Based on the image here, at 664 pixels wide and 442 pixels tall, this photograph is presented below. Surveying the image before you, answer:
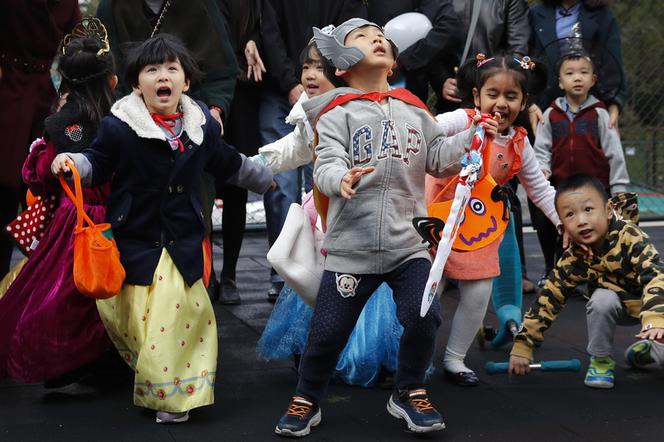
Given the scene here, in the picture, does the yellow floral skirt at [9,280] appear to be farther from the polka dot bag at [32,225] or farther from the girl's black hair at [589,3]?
the girl's black hair at [589,3]

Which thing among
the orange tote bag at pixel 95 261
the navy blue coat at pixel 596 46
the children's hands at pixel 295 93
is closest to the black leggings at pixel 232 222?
the children's hands at pixel 295 93

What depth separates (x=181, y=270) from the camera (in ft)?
12.8

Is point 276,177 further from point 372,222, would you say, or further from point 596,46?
point 372,222

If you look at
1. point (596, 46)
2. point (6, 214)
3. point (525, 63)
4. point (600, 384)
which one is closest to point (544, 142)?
point (596, 46)

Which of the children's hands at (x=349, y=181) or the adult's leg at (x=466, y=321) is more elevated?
the children's hands at (x=349, y=181)

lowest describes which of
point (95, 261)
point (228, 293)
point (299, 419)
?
point (228, 293)

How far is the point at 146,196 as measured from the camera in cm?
392

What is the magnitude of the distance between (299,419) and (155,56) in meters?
1.43

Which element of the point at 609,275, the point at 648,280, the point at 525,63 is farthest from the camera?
the point at 525,63

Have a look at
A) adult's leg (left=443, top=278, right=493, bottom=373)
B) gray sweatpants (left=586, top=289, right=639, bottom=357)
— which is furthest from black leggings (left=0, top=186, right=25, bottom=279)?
gray sweatpants (left=586, top=289, right=639, bottom=357)

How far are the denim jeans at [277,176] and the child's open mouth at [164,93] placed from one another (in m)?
2.00

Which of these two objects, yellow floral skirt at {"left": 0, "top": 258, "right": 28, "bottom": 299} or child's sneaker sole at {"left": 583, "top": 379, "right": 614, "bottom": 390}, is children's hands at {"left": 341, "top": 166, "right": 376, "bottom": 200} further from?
yellow floral skirt at {"left": 0, "top": 258, "right": 28, "bottom": 299}

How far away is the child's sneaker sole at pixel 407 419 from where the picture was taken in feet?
11.8

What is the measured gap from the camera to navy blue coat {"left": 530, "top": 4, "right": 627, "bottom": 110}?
6.48m
